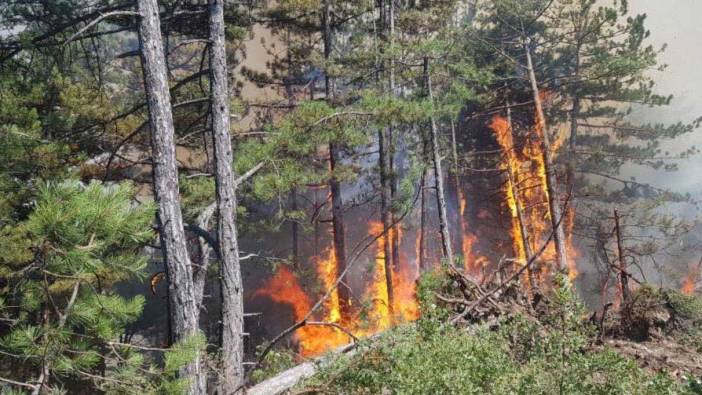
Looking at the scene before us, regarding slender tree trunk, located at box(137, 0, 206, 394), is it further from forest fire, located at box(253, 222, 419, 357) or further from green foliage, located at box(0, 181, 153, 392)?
forest fire, located at box(253, 222, 419, 357)

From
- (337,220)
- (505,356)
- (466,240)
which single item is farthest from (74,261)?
(466,240)

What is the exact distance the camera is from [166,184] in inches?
241

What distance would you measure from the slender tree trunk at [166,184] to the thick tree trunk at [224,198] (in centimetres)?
103

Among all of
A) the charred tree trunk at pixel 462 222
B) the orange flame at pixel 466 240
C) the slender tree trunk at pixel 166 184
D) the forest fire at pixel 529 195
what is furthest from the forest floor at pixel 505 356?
the orange flame at pixel 466 240

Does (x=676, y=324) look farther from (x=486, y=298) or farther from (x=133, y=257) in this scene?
(x=133, y=257)

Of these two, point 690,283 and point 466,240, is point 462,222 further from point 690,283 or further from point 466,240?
point 690,283

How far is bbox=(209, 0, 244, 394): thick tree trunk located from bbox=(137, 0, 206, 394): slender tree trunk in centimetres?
103

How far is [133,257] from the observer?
394cm

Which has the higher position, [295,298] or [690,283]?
[690,283]

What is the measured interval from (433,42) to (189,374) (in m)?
9.98

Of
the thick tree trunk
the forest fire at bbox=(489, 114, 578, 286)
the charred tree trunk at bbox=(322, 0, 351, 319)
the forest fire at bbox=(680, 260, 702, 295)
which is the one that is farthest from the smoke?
the thick tree trunk

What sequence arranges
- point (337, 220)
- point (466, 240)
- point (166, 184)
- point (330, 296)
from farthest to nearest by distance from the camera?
1. point (466, 240)
2. point (330, 296)
3. point (337, 220)
4. point (166, 184)

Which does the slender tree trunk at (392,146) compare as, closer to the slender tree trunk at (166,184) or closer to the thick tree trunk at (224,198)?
the thick tree trunk at (224,198)

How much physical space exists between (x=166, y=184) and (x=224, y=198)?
1299 millimetres
